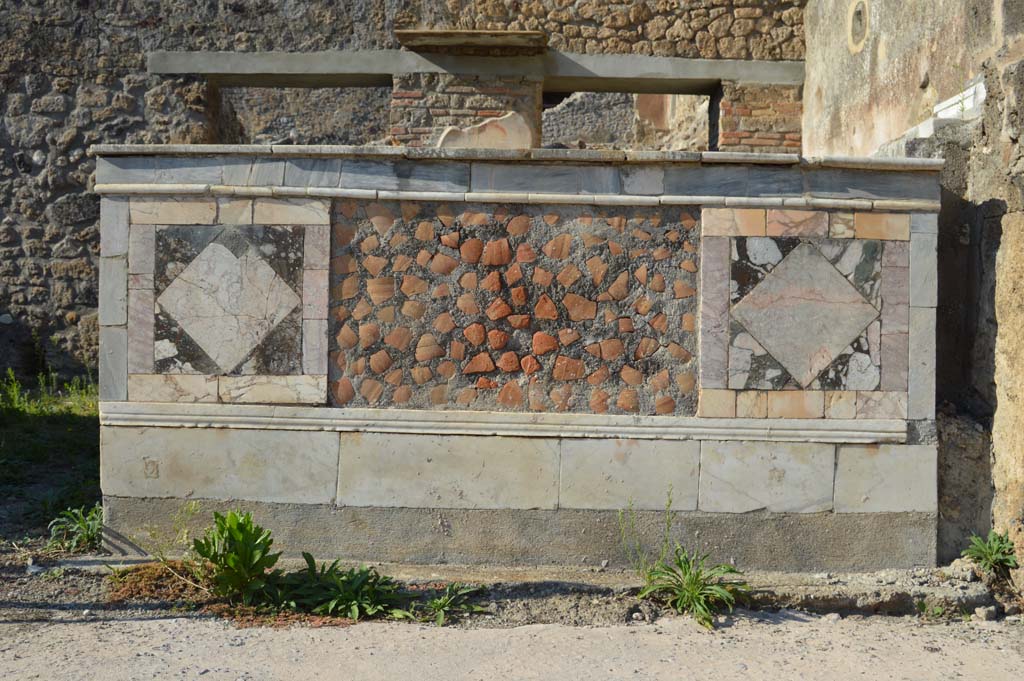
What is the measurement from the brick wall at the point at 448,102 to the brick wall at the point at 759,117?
1.49 metres

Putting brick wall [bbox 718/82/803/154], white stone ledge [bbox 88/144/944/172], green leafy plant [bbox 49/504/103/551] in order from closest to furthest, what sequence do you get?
white stone ledge [bbox 88/144/944/172] → green leafy plant [bbox 49/504/103/551] → brick wall [bbox 718/82/803/154]

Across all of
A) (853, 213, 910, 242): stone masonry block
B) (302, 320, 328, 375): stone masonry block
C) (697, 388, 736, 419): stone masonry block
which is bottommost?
(697, 388, 736, 419): stone masonry block

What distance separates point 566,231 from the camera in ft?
14.2

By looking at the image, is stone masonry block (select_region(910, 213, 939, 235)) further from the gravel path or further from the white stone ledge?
the gravel path

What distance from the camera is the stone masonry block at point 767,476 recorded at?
429 centimetres

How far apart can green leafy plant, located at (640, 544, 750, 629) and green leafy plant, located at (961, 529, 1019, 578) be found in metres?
1.06

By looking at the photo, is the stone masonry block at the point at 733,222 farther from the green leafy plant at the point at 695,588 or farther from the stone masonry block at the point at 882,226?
the green leafy plant at the point at 695,588

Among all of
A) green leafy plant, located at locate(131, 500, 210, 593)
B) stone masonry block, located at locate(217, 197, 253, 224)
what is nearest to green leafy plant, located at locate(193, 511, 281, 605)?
green leafy plant, located at locate(131, 500, 210, 593)

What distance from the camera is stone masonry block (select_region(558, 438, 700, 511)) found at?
4.30 m

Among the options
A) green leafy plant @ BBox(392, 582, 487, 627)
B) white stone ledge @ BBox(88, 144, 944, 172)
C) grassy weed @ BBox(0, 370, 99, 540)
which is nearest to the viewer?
green leafy plant @ BBox(392, 582, 487, 627)

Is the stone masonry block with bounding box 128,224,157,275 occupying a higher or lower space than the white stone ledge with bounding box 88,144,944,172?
lower

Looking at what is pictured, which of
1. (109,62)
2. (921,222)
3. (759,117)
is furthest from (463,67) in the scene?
(921,222)

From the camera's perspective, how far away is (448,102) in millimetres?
7695

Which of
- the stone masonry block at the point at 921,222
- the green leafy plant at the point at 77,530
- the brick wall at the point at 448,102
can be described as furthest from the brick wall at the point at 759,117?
the green leafy plant at the point at 77,530
